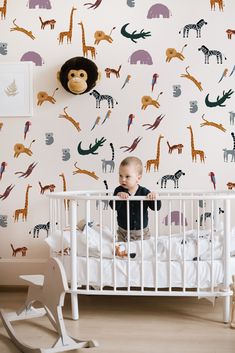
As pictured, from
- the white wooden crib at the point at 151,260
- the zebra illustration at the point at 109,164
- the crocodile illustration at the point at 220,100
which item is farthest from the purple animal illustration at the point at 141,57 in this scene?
the white wooden crib at the point at 151,260

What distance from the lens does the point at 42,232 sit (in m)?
3.50

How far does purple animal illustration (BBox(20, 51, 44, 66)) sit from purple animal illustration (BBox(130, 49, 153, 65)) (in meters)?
0.58

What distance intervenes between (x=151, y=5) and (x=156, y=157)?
3.10 ft

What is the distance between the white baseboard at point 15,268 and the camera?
3492 millimetres

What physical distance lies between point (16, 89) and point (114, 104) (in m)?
0.63

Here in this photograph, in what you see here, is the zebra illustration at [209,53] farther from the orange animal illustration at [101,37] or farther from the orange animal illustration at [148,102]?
the orange animal illustration at [101,37]

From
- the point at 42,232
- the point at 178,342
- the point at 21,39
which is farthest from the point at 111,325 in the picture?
the point at 21,39

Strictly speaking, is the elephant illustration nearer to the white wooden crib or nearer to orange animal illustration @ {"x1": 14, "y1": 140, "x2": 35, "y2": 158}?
orange animal illustration @ {"x1": 14, "y1": 140, "x2": 35, "y2": 158}

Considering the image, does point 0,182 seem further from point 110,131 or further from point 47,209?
point 110,131

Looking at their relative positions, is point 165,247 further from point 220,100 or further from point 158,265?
point 220,100

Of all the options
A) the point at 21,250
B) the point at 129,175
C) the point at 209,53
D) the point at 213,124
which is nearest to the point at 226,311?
the point at 129,175

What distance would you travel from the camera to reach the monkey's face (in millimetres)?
3279

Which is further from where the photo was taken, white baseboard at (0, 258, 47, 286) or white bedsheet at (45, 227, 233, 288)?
white baseboard at (0, 258, 47, 286)

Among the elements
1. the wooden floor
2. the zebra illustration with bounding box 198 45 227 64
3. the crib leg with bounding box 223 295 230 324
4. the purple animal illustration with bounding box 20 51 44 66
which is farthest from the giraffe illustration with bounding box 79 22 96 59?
the crib leg with bounding box 223 295 230 324
